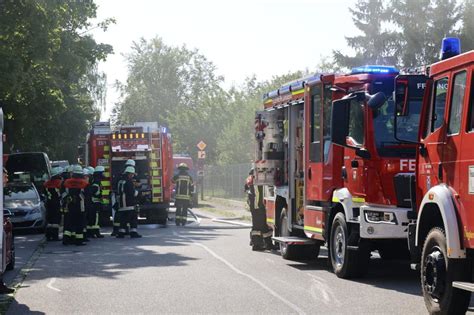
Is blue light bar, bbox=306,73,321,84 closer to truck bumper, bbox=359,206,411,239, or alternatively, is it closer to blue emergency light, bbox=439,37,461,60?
truck bumper, bbox=359,206,411,239

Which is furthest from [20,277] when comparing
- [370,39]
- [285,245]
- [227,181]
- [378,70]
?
[370,39]

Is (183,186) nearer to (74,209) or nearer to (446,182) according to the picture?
(74,209)

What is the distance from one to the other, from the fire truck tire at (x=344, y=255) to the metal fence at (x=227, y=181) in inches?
1213

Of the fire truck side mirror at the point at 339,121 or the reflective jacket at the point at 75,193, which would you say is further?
the reflective jacket at the point at 75,193

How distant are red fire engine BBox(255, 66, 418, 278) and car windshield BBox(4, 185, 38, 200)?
10753mm

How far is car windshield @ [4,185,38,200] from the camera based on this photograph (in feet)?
81.3

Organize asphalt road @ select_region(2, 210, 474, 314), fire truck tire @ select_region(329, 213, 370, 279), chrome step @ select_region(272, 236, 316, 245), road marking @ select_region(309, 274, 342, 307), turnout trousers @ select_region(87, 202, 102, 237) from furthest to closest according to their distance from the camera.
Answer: turnout trousers @ select_region(87, 202, 102, 237) → chrome step @ select_region(272, 236, 316, 245) → fire truck tire @ select_region(329, 213, 370, 279) → road marking @ select_region(309, 274, 342, 307) → asphalt road @ select_region(2, 210, 474, 314)

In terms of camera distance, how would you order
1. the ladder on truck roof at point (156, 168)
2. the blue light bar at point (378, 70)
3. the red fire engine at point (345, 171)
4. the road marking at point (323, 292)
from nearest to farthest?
the road marking at point (323, 292), the red fire engine at point (345, 171), the blue light bar at point (378, 70), the ladder on truck roof at point (156, 168)

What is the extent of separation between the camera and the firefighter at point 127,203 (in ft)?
71.8

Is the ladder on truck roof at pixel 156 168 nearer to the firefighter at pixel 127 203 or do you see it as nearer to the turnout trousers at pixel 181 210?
the turnout trousers at pixel 181 210

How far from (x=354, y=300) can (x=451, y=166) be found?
2.62 m

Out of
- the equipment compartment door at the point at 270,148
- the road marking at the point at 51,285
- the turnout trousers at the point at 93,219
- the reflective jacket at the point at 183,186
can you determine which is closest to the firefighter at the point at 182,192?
the reflective jacket at the point at 183,186

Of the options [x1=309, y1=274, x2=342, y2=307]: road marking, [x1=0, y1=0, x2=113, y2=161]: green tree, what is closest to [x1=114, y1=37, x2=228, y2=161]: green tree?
[x1=0, y1=0, x2=113, y2=161]: green tree

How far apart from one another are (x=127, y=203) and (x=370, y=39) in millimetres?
35988
